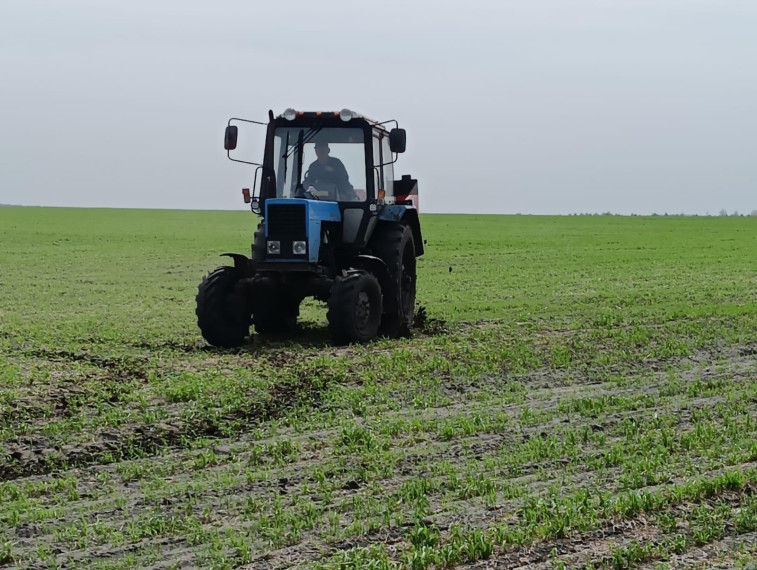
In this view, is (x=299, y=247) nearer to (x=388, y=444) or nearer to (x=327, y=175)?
(x=327, y=175)

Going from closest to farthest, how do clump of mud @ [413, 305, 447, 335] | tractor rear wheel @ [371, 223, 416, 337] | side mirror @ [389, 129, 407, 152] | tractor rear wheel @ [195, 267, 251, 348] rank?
tractor rear wheel @ [195, 267, 251, 348], side mirror @ [389, 129, 407, 152], tractor rear wheel @ [371, 223, 416, 337], clump of mud @ [413, 305, 447, 335]

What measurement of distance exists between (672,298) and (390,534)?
1416 cm

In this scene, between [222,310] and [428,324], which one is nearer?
[222,310]

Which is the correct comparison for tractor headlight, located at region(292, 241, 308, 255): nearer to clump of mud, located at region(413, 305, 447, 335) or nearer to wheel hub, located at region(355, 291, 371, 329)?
wheel hub, located at region(355, 291, 371, 329)

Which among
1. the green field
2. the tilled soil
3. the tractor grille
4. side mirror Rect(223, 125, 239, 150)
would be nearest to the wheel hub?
the green field

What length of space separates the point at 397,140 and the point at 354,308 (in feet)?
7.12

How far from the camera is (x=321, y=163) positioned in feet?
44.1

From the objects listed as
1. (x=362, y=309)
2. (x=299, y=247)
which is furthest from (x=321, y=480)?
(x=299, y=247)

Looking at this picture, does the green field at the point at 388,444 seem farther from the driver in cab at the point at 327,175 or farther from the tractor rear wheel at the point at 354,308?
the driver in cab at the point at 327,175

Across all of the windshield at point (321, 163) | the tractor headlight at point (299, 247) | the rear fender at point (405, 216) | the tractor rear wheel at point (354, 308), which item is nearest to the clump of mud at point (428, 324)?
the rear fender at point (405, 216)

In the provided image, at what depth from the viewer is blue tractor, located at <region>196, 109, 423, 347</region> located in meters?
12.8

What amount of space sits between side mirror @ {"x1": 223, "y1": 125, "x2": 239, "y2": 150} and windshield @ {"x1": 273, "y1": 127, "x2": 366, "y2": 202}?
697 millimetres

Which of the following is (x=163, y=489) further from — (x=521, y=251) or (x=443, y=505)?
(x=521, y=251)

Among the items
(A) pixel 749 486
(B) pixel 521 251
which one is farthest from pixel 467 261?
(A) pixel 749 486
